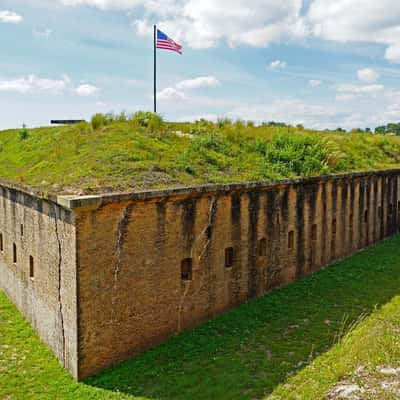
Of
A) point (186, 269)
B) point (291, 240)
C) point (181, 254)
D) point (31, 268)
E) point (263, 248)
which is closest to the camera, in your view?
point (181, 254)

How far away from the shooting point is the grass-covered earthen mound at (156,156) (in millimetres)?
9391

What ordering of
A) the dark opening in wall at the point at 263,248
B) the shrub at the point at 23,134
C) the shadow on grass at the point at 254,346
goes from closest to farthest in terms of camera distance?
the shadow on grass at the point at 254,346 < the dark opening in wall at the point at 263,248 < the shrub at the point at 23,134

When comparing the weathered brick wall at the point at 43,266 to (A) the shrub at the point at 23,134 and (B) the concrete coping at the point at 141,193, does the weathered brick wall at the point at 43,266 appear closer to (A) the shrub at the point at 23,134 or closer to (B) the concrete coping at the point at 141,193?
(B) the concrete coping at the point at 141,193

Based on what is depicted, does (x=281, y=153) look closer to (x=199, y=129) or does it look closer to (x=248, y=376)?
(x=199, y=129)

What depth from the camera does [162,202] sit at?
8.45 meters

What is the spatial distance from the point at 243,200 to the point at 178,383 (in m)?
4.35

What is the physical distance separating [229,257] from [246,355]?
2413 mm

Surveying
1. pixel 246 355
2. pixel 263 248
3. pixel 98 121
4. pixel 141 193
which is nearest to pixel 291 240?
pixel 263 248

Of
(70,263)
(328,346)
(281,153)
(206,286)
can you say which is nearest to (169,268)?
(206,286)

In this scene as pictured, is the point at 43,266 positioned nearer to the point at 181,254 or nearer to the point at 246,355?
the point at 181,254

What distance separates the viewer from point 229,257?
10.1m

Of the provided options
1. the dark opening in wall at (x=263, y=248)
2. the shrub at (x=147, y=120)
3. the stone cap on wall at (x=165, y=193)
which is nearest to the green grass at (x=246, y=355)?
the dark opening in wall at (x=263, y=248)

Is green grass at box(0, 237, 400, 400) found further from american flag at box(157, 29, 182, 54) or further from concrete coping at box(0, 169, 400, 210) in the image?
american flag at box(157, 29, 182, 54)

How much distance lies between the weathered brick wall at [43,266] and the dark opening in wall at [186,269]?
2.35m
